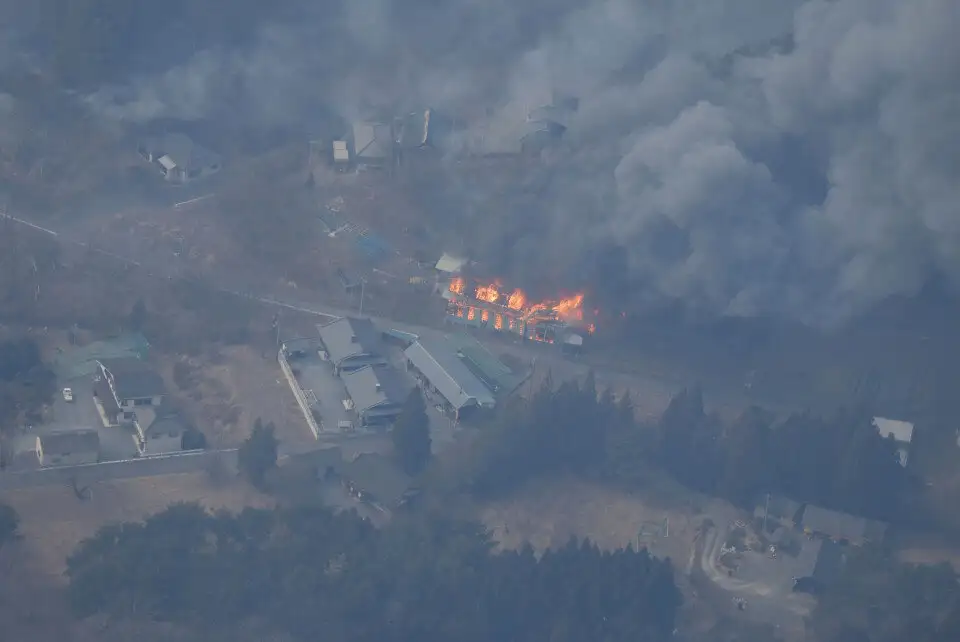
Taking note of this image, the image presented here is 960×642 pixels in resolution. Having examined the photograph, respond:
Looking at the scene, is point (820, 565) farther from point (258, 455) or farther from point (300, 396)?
point (300, 396)

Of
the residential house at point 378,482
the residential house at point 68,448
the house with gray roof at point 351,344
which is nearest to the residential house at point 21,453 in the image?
the residential house at point 68,448

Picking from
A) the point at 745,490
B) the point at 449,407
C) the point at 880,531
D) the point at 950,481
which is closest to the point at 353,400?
the point at 449,407

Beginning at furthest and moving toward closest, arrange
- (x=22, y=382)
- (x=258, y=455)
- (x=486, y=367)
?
(x=486, y=367) < (x=22, y=382) < (x=258, y=455)

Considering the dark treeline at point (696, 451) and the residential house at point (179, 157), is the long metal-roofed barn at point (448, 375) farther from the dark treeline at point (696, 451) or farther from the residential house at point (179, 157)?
the residential house at point (179, 157)

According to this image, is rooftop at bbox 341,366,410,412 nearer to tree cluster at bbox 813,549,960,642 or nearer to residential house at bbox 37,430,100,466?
residential house at bbox 37,430,100,466

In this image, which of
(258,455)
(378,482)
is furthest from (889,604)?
(258,455)
